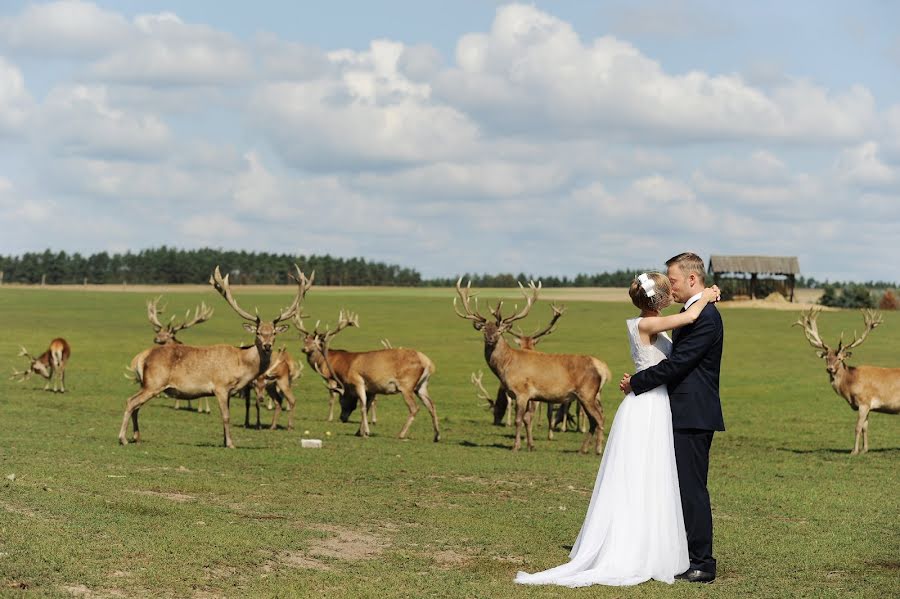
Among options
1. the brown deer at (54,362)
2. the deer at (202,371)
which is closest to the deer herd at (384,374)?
the deer at (202,371)

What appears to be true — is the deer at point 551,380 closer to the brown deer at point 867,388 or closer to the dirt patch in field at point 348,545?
the brown deer at point 867,388

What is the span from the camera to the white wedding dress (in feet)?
28.5

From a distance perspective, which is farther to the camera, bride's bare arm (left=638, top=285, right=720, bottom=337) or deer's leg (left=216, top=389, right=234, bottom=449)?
deer's leg (left=216, top=389, right=234, bottom=449)

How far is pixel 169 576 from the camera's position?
8.11m

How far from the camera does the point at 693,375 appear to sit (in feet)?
29.0

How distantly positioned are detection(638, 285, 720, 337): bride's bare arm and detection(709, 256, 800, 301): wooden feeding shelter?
79.3m

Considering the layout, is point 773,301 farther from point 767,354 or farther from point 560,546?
point 560,546

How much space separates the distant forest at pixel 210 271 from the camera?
136 metres

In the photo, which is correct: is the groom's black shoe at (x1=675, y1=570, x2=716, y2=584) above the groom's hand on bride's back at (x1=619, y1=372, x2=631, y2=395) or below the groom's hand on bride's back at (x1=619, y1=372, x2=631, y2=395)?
below

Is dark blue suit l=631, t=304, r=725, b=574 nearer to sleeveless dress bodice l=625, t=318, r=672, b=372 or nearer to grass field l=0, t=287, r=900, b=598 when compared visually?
sleeveless dress bodice l=625, t=318, r=672, b=372

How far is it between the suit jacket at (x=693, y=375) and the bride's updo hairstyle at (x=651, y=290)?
Result: 0.97 ft

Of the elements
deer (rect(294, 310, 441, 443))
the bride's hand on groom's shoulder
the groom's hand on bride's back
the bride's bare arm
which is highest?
the bride's hand on groom's shoulder

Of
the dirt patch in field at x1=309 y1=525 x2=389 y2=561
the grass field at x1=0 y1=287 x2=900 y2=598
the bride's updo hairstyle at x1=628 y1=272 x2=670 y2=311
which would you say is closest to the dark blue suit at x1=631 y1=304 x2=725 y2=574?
the bride's updo hairstyle at x1=628 y1=272 x2=670 y2=311

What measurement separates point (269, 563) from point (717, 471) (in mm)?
10218
